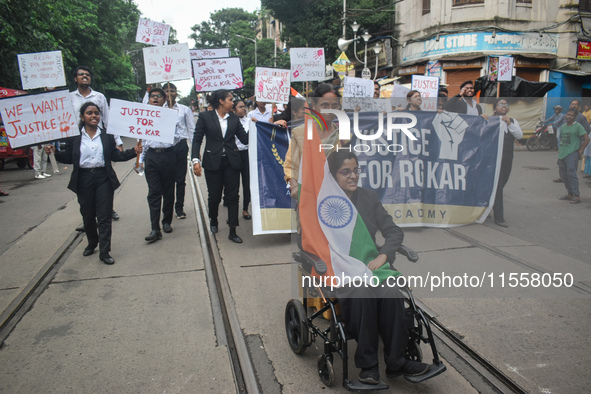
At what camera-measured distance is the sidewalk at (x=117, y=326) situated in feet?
9.44

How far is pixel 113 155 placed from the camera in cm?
529

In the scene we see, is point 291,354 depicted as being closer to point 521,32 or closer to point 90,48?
point 521,32

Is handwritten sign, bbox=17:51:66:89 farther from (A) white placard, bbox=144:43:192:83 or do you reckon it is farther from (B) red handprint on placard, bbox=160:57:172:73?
(B) red handprint on placard, bbox=160:57:172:73

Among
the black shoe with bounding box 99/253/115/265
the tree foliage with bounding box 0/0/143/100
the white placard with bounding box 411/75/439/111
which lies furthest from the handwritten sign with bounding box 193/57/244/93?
the black shoe with bounding box 99/253/115/265

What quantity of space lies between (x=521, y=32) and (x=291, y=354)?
736 inches

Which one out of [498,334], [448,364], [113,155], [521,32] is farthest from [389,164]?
[521,32]

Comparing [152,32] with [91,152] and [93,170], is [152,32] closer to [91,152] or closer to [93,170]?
[91,152]

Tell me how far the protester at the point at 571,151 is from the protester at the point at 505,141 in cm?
45

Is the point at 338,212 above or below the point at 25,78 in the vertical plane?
below

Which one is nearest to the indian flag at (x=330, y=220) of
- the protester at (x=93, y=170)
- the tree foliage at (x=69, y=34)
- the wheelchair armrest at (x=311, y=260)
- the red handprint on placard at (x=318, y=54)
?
the wheelchair armrest at (x=311, y=260)

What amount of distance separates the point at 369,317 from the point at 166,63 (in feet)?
20.9

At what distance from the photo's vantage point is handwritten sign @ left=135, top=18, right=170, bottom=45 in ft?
29.2

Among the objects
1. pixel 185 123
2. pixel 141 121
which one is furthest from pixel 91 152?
pixel 185 123

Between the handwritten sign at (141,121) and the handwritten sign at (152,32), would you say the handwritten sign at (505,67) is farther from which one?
the handwritten sign at (141,121)
